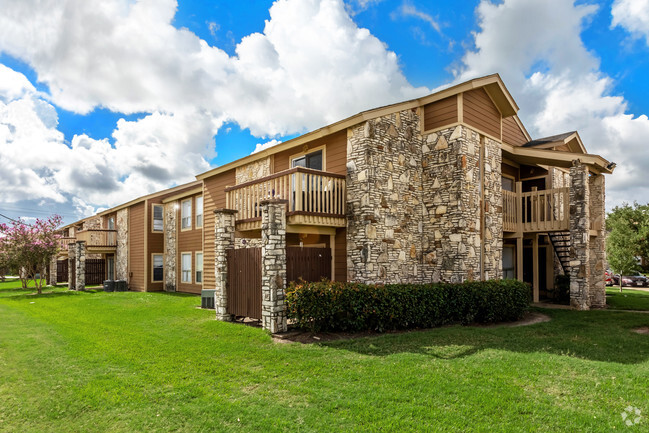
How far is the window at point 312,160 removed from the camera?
504 inches

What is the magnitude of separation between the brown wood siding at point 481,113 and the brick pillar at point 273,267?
21.9 ft

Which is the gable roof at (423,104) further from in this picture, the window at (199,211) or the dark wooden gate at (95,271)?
the dark wooden gate at (95,271)

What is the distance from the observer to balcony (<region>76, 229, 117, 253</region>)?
25.3m

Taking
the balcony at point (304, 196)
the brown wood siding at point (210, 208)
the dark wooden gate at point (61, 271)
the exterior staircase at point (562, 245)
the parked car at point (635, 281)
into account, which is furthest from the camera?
the dark wooden gate at point (61, 271)

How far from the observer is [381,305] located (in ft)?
29.1

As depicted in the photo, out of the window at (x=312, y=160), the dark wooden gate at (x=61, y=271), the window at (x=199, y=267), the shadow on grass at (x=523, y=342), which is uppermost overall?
the window at (x=312, y=160)

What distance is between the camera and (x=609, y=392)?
523 centimetres

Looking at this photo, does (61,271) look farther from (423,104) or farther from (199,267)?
(423,104)

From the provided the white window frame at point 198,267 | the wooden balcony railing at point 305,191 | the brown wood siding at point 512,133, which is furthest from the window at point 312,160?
the white window frame at point 198,267

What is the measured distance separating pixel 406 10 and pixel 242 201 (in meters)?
7.77

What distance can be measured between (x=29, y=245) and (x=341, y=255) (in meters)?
19.9

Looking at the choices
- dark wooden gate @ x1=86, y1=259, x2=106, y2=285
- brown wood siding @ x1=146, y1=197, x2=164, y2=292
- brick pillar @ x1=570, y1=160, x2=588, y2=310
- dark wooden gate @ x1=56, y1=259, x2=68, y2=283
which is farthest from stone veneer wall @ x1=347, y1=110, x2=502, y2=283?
dark wooden gate @ x1=56, y1=259, x2=68, y2=283

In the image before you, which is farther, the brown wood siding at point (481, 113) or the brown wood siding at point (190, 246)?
the brown wood siding at point (190, 246)

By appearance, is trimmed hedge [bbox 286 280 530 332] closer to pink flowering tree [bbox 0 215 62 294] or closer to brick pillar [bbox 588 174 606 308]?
brick pillar [bbox 588 174 606 308]
